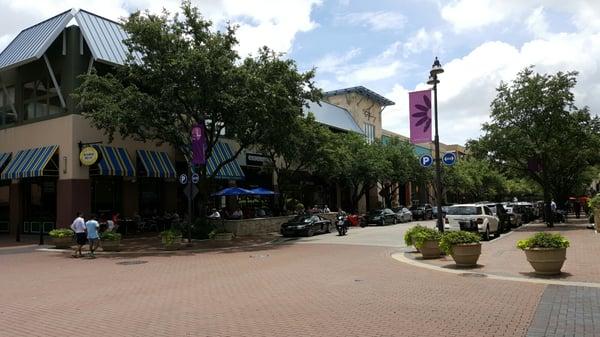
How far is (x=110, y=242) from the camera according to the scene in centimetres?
2145

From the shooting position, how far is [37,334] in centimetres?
768

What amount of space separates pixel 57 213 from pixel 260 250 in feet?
40.1

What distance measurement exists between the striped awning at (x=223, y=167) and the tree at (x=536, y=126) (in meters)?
15.3

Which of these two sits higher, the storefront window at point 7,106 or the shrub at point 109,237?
the storefront window at point 7,106

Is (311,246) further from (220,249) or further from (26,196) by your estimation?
(26,196)

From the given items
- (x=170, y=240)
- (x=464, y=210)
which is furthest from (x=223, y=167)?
(x=464, y=210)

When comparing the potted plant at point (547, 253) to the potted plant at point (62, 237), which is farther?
the potted plant at point (62, 237)

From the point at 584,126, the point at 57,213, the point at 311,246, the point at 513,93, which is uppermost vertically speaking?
the point at 513,93

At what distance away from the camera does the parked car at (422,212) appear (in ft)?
157

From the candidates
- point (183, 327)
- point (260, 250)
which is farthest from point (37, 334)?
point (260, 250)

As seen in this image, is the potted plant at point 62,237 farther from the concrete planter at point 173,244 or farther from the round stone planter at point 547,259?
the round stone planter at point 547,259

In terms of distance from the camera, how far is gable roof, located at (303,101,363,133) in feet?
152

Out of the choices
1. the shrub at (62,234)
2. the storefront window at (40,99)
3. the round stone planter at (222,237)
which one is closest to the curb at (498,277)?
the round stone planter at (222,237)

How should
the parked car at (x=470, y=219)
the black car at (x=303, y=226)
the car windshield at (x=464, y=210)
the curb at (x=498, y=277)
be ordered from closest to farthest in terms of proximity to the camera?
the curb at (x=498, y=277)
the parked car at (x=470, y=219)
the car windshield at (x=464, y=210)
the black car at (x=303, y=226)
